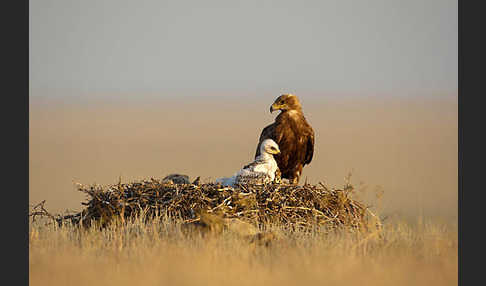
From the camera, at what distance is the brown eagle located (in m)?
16.6

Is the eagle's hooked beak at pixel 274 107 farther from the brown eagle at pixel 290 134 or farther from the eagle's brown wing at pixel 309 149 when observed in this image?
the eagle's brown wing at pixel 309 149

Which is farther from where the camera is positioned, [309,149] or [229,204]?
[309,149]

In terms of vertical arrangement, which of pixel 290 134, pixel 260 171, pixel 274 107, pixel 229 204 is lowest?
pixel 229 204

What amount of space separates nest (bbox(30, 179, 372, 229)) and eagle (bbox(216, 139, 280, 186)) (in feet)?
0.71

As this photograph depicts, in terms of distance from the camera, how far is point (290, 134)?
1656 cm

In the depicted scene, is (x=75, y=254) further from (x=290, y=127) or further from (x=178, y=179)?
(x=290, y=127)

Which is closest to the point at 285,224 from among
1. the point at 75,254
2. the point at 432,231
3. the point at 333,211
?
the point at 333,211

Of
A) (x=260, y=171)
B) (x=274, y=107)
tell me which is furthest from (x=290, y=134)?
(x=260, y=171)

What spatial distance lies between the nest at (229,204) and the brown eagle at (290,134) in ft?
7.69

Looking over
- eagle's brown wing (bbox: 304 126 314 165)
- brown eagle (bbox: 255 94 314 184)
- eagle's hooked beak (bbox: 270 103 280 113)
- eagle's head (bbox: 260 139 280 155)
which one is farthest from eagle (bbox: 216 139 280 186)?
eagle's brown wing (bbox: 304 126 314 165)

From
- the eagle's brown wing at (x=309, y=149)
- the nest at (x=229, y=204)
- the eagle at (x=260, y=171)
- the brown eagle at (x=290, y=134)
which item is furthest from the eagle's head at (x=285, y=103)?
the nest at (x=229, y=204)

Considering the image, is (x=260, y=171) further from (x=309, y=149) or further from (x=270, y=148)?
(x=309, y=149)

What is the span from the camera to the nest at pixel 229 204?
1363 centimetres

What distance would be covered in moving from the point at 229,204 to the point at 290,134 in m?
3.34
